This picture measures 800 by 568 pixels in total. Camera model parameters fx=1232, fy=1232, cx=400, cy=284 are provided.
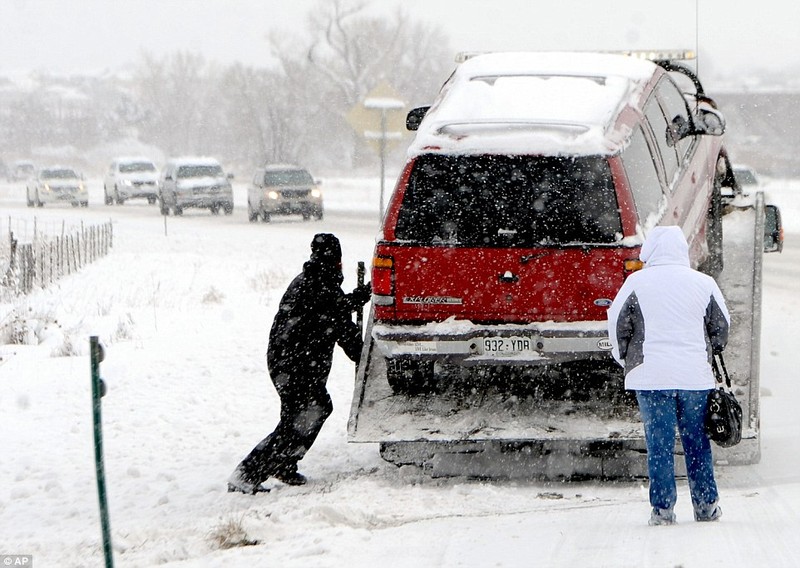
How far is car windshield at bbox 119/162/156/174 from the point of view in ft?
149

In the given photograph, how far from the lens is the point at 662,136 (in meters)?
9.25

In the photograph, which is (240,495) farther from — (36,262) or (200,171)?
(200,171)

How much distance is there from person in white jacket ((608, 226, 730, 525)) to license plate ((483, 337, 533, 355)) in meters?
1.52

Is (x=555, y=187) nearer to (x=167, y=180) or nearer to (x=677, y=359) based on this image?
(x=677, y=359)

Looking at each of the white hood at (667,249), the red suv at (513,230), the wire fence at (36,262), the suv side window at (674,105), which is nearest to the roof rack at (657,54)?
the suv side window at (674,105)

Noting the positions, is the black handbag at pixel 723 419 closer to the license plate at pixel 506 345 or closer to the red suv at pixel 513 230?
the red suv at pixel 513 230

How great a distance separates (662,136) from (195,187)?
29.0 m

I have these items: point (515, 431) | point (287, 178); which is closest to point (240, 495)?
point (515, 431)

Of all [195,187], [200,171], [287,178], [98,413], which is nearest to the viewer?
[98,413]

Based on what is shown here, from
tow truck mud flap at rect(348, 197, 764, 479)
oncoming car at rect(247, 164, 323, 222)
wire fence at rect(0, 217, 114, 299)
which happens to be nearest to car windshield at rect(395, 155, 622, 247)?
tow truck mud flap at rect(348, 197, 764, 479)

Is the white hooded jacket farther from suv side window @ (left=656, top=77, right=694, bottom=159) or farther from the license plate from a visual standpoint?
suv side window @ (left=656, top=77, right=694, bottom=159)

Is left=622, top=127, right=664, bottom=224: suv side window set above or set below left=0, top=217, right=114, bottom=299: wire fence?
above

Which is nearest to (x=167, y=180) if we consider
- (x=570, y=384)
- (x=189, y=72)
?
(x=570, y=384)

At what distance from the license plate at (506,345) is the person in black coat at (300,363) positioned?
3.24ft
